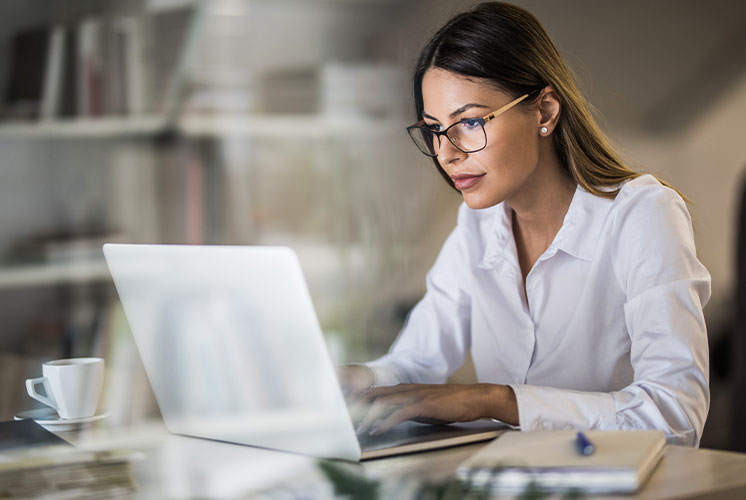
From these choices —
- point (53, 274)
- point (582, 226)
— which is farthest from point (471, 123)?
point (53, 274)

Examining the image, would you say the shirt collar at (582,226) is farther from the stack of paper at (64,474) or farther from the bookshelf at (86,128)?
the bookshelf at (86,128)

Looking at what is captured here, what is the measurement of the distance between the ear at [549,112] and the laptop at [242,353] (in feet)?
1.74

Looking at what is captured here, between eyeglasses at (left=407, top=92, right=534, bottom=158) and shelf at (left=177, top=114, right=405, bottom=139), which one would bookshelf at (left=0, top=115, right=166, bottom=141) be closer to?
shelf at (left=177, top=114, right=405, bottom=139)

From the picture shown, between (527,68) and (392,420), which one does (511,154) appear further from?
(392,420)

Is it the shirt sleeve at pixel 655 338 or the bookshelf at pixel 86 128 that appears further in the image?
the bookshelf at pixel 86 128

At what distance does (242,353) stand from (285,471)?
5.3 inches

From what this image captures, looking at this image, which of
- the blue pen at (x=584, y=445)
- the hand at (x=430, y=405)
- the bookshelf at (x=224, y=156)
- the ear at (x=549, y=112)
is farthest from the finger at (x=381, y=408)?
the bookshelf at (x=224, y=156)

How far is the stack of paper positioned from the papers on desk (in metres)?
0.33

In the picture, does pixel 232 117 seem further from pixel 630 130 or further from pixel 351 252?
pixel 630 130

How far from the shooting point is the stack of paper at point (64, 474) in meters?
0.80

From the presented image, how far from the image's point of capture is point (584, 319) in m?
1.41

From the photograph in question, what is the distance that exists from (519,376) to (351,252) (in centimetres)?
127

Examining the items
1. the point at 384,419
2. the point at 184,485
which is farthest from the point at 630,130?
the point at 184,485

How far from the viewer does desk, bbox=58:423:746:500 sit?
767 mm
